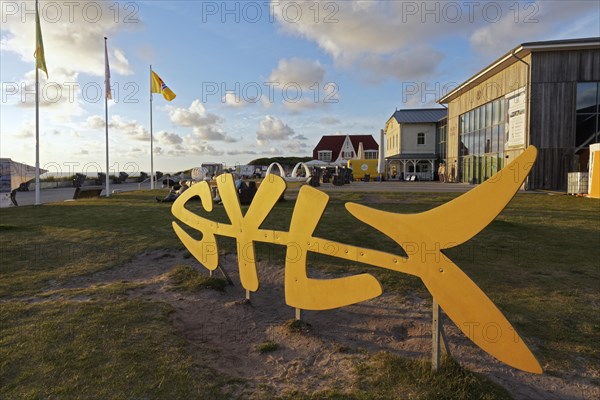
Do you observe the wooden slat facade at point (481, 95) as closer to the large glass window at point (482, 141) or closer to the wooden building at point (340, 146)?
the large glass window at point (482, 141)

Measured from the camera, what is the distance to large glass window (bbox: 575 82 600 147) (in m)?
21.3

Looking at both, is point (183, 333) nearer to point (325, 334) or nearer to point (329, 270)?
point (325, 334)

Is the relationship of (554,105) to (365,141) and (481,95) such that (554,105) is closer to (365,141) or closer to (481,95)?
(481,95)

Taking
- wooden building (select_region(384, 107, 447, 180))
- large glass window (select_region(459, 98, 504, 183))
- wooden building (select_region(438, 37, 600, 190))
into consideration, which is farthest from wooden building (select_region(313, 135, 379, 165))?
wooden building (select_region(438, 37, 600, 190))

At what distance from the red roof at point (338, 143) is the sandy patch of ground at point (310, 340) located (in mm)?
66180

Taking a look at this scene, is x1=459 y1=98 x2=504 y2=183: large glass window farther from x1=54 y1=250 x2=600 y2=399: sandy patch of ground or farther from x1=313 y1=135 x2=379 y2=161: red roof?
x1=313 y1=135 x2=379 y2=161: red roof

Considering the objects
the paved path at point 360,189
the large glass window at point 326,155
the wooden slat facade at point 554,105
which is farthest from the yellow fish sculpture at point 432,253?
the large glass window at point 326,155

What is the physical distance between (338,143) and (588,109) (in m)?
53.0

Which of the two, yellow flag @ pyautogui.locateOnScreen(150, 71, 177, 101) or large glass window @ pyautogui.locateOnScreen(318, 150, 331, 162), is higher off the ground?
yellow flag @ pyautogui.locateOnScreen(150, 71, 177, 101)

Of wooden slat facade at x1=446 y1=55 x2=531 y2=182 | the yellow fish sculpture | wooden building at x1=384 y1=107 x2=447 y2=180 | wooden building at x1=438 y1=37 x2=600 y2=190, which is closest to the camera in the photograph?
the yellow fish sculpture

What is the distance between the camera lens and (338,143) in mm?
73250

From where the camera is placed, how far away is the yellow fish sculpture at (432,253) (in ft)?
9.73

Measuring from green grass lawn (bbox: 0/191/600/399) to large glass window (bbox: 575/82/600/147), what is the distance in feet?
44.5

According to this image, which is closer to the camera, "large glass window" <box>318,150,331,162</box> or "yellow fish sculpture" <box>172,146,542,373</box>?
"yellow fish sculpture" <box>172,146,542,373</box>
